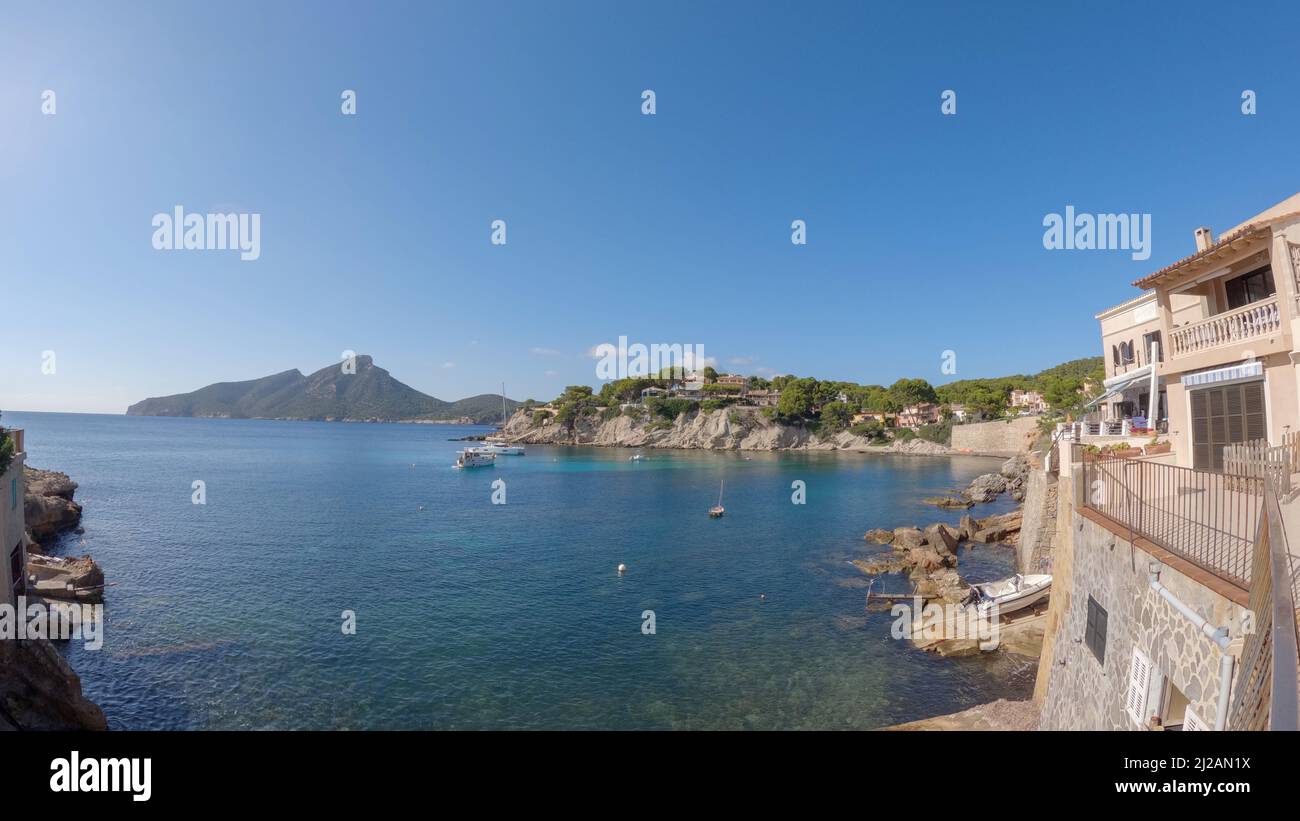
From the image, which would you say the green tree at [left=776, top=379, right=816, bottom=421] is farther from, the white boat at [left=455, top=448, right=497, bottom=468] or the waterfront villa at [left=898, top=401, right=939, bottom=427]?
the white boat at [left=455, top=448, right=497, bottom=468]

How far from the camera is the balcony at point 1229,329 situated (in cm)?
1251

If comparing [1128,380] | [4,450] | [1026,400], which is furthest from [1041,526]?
[1026,400]

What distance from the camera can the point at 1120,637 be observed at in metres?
8.91

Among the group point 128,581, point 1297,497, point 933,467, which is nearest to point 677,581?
point 1297,497

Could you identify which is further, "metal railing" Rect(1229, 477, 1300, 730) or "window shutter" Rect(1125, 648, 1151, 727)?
"window shutter" Rect(1125, 648, 1151, 727)

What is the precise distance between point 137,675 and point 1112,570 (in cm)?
2660

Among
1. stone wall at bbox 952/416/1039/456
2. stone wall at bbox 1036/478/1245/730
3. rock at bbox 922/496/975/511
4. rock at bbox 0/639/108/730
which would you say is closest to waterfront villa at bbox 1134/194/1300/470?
stone wall at bbox 1036/478/1245/730

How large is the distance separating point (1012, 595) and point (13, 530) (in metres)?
34.4

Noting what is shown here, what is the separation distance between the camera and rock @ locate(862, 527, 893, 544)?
124ft

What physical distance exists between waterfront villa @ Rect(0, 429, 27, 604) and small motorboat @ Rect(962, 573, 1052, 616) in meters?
30.1

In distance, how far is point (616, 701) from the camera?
1764 centimetres

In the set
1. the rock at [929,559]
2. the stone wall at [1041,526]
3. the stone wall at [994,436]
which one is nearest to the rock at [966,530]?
the rock at [929,559]
